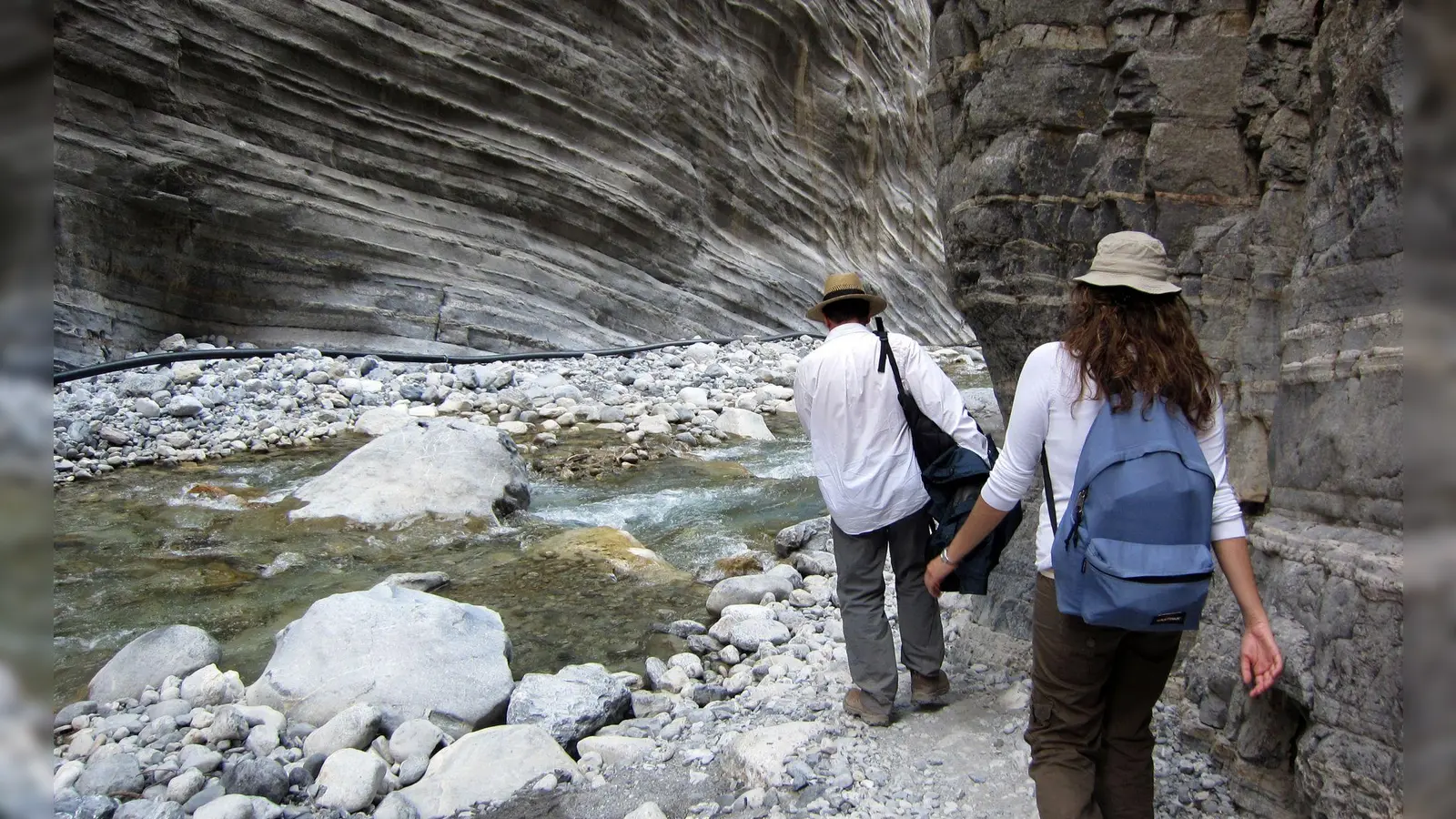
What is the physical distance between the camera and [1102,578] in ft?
6.55

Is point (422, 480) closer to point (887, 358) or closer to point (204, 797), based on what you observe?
point (204, 797)

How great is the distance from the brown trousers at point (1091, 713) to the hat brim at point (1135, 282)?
0.70 metres

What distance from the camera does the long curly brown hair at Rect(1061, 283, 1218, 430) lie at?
210cm

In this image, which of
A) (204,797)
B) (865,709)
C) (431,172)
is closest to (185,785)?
(204,797)

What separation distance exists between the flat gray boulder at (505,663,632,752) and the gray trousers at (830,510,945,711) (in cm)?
101

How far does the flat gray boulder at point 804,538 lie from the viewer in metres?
6.65

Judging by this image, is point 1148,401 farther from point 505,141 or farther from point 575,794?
point 505,141

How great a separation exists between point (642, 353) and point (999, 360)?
12.2 m

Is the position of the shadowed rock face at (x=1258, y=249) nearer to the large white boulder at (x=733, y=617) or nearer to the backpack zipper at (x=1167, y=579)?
the backpack zipper at (x=1167, y=579)

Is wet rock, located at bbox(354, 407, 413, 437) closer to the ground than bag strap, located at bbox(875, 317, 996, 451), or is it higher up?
closer to the ground

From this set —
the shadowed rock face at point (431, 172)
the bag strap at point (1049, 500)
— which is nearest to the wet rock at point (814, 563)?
the bag strap at point (1049, 500)

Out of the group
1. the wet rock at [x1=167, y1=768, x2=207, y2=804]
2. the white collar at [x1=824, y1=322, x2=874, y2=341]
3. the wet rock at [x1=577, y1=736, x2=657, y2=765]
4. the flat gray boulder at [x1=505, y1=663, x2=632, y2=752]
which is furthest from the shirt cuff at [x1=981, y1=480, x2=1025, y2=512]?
the wet rock at [x1=167, y1=768, x2=207, y2=804]

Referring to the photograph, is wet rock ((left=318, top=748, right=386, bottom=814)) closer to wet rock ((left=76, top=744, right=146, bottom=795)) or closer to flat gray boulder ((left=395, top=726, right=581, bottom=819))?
flat gray boulder ((left=395, top=726, right=581, bottom=819))

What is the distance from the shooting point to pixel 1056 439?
224 centimetres
